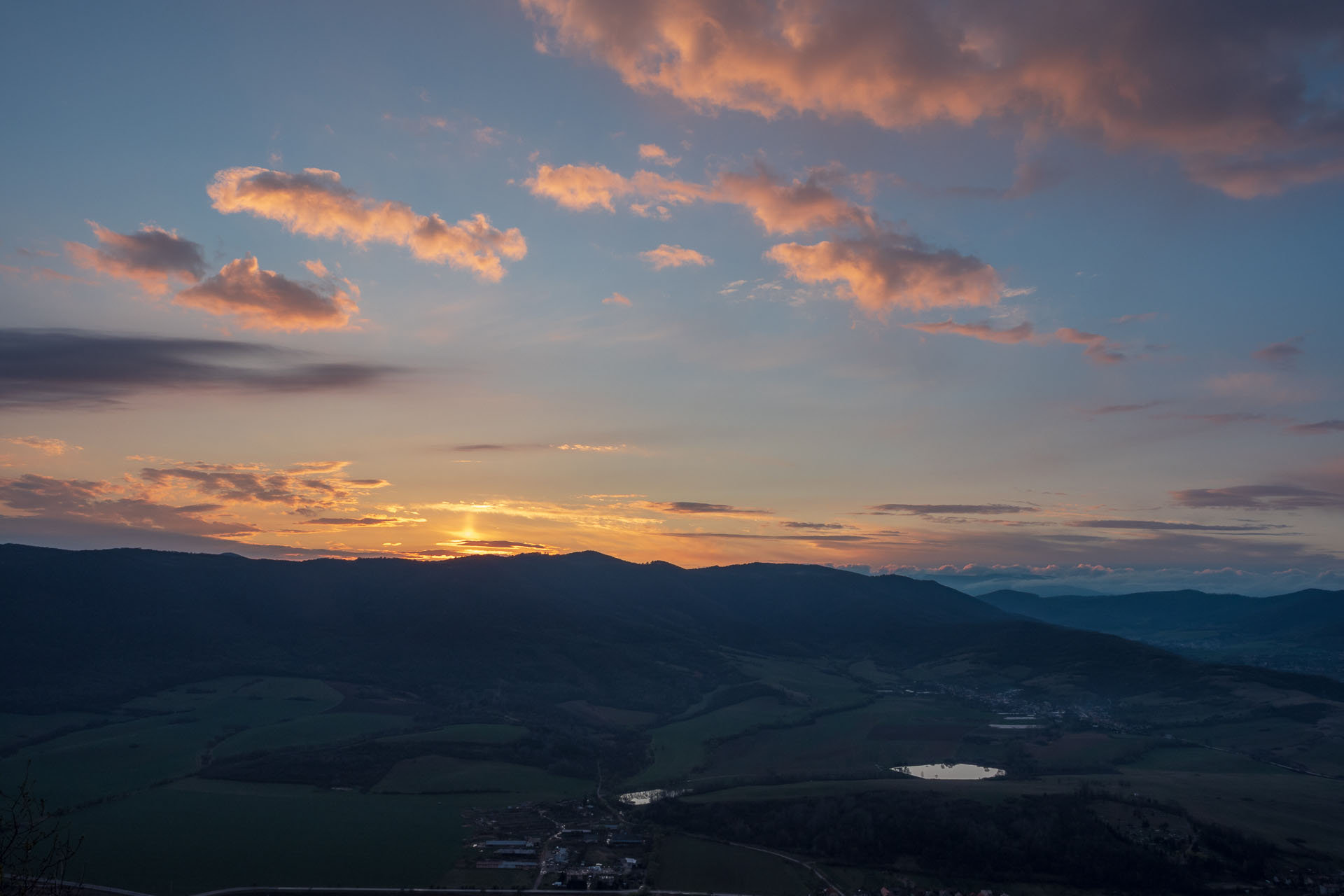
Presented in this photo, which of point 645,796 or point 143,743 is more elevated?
point 143,743

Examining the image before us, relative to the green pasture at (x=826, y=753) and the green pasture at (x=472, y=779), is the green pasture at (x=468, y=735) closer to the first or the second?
the green pasture at (x=472, y=779)

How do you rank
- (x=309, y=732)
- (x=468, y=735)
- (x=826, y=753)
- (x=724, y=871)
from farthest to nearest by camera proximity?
1. (x=826, y=753)
2. (x=309, y=732)
3. (x=468, y=735)
4. (x=724, y=871)

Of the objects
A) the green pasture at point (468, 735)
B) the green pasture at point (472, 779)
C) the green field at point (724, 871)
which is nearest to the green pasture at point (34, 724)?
the green pasture at point (468, 735)

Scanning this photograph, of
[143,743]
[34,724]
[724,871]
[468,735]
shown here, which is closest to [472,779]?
[468,735]

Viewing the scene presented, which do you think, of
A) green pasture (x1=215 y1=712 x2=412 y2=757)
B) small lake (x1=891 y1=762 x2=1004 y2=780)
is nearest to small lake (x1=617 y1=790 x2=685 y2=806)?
small lake (x1=891 y1=762 x2=1004 y2=780)

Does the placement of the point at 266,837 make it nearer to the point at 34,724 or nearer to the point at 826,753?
the point at 34,724

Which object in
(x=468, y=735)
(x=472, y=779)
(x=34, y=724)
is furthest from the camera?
(x=34, y=724)

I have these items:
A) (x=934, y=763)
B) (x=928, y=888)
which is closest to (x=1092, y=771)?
(x=934, y=763)
